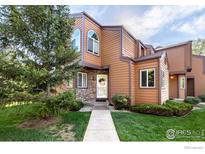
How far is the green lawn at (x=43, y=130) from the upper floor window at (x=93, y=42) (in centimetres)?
463

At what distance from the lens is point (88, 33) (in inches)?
337

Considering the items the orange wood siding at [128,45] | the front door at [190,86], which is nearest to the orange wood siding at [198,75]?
the front door at [190,86]

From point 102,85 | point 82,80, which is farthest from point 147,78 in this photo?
point 82,80

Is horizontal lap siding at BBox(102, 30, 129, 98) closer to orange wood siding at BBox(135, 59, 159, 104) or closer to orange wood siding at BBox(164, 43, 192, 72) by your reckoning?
orange wood siding at BBox(135, 59, 159, 104)

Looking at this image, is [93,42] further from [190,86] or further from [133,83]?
[190,86]

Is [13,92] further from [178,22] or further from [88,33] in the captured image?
[178,22]

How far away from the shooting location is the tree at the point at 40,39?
483cm

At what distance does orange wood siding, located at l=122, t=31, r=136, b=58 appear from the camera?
920 cm

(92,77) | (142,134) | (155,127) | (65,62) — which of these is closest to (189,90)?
(92,77)

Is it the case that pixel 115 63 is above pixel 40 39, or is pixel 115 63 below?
below

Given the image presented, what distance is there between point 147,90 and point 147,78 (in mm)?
684

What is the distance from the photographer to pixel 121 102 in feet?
25.5

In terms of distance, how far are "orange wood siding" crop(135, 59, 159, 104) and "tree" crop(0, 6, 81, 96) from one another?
14.6 feet

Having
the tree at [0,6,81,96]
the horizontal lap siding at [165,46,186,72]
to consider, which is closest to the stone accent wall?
the tree at [0,6,81,96]
